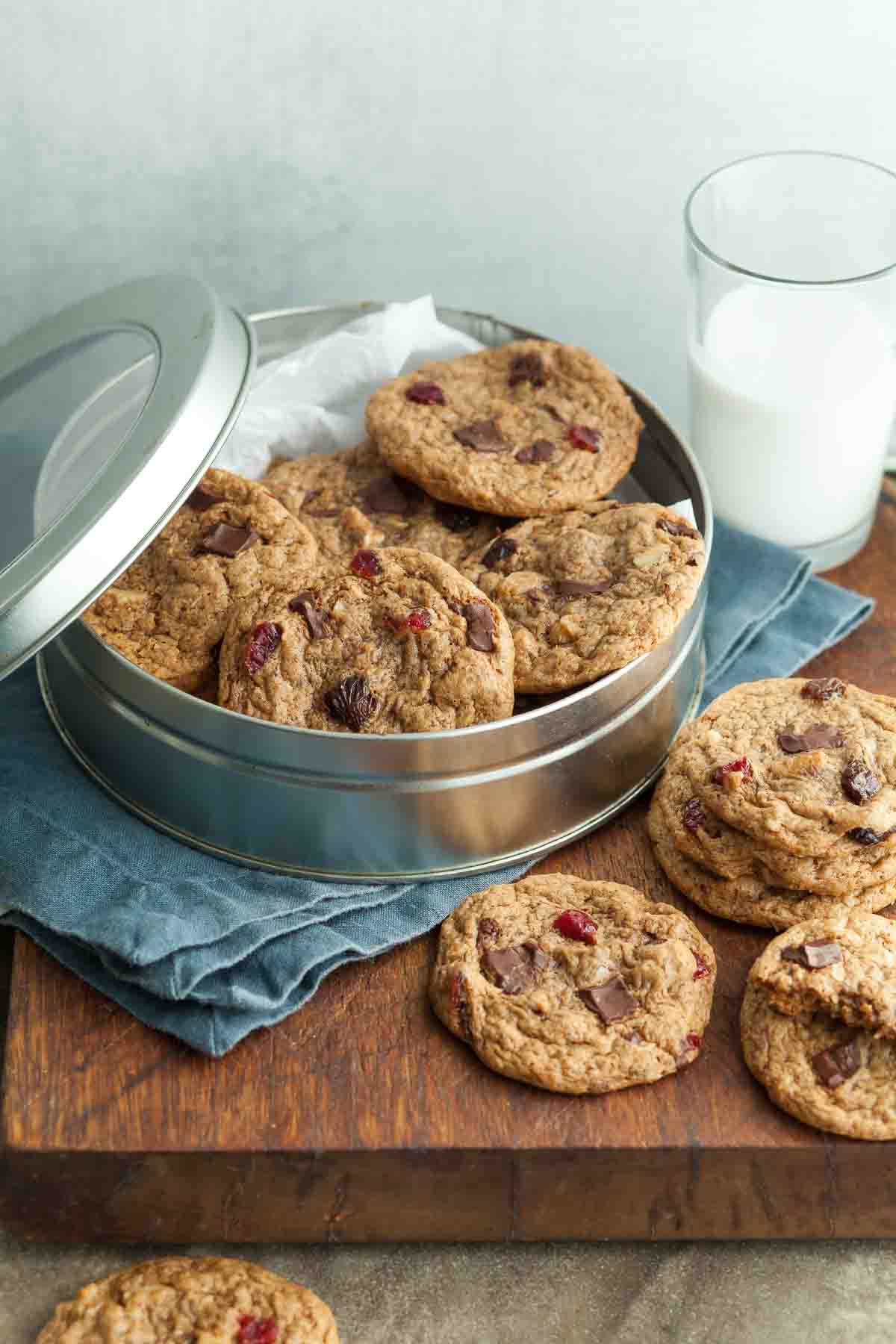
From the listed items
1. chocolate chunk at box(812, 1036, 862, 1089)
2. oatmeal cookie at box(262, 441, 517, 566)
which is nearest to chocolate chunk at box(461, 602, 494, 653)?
oatmeal cookie at box(262, 441, 517, 566)

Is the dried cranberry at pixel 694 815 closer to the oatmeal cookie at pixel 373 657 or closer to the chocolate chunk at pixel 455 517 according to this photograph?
the oatmeal cookie at pixel 373 657

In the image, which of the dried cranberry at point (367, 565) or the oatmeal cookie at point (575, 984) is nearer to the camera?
the oatmeal cookie at point (575, 984)

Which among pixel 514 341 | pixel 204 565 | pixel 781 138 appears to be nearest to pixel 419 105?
pixel 514 341

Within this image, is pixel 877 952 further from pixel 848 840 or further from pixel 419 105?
pixel 419 105

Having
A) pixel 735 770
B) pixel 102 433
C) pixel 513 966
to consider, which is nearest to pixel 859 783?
pixel 735 770

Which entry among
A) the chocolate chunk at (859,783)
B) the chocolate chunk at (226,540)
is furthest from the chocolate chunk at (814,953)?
the chocolate chunk at (226,540)

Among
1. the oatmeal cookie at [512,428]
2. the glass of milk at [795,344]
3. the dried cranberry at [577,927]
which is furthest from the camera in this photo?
the glass of milk at [795,344]
